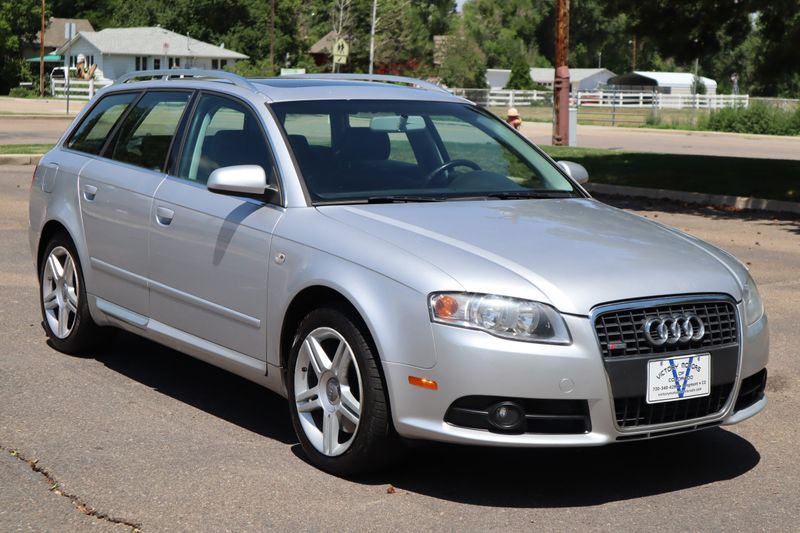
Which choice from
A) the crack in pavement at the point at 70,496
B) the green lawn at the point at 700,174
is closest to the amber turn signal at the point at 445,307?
the crack in pavement at the point at 70,496

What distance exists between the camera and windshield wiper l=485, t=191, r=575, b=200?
609 centimetres

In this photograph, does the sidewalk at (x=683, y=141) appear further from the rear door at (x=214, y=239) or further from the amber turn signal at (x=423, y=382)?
the amber turn signal at (x=423, y=382)

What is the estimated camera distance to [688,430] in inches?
199

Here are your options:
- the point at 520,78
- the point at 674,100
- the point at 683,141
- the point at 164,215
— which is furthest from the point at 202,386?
the point at 520,78

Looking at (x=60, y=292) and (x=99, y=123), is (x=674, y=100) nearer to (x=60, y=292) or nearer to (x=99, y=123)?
(x=99, y=123)

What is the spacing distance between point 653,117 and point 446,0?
307 feet

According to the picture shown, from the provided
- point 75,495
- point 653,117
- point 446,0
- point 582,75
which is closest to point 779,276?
point 75,495

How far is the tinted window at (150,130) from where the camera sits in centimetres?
676

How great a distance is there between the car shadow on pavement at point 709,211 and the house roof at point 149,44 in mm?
69171

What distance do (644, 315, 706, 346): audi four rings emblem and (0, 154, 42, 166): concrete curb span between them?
18616mm

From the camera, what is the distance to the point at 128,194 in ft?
22.1

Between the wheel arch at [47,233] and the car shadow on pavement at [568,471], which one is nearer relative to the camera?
the car shadow on pavement at [568,471]

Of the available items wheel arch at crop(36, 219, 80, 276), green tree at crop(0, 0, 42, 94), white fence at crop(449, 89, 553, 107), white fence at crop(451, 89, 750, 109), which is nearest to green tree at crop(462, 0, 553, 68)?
green tree at crop(0, 0, 42, 94)

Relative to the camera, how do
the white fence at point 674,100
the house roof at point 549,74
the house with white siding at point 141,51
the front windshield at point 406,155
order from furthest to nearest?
1. the house roof at point 549,74
2. the house with white siding at point 141,51
3. the white fence at point 674,100
4. the front windshield at point 406,155
